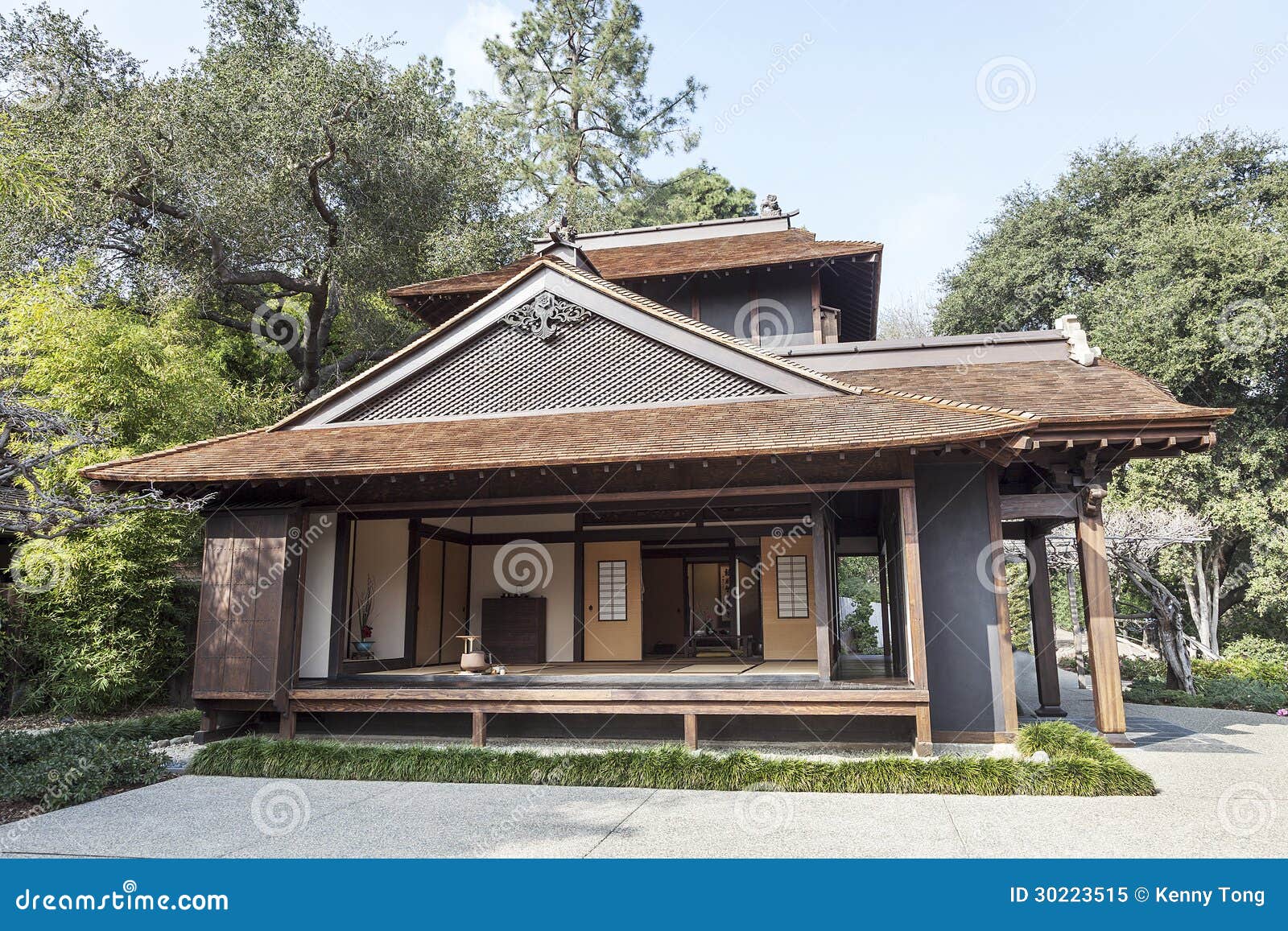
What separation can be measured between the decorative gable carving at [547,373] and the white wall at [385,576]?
72.1 inches

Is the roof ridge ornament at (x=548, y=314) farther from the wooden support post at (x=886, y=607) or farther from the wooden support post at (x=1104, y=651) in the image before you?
the wooden support post at (x=1104, y=651)

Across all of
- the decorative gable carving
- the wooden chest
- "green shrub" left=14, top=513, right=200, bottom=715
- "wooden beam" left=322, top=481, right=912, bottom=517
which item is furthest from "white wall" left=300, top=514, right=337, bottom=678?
"green shrub" left=14, top=513, right=200, bottom=715

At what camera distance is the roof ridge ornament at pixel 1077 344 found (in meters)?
9.56

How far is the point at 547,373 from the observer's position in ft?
32.3

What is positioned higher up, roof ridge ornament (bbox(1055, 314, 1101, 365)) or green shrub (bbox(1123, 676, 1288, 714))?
roof ridge ornament (bbox(1055, 314, 1101, 365))

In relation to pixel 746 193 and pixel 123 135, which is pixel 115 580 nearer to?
pixel 123 135

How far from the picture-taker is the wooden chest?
37.2ft

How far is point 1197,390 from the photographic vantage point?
21.1m

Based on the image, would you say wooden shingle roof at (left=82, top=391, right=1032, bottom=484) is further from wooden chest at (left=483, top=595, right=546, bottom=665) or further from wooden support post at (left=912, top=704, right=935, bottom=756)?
wooden chest at (left=483, top=595, right=546, bottom=665)

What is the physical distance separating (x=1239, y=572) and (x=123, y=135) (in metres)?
28.9

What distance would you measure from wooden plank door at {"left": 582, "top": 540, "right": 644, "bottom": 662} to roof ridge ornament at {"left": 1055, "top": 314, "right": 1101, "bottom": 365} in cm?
623

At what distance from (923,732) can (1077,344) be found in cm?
536

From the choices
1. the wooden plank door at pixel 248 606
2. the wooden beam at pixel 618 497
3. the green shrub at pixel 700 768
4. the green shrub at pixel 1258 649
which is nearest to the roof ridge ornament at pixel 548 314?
the wooden beam at pixel 618 497

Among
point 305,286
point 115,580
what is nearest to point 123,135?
point 305,286
